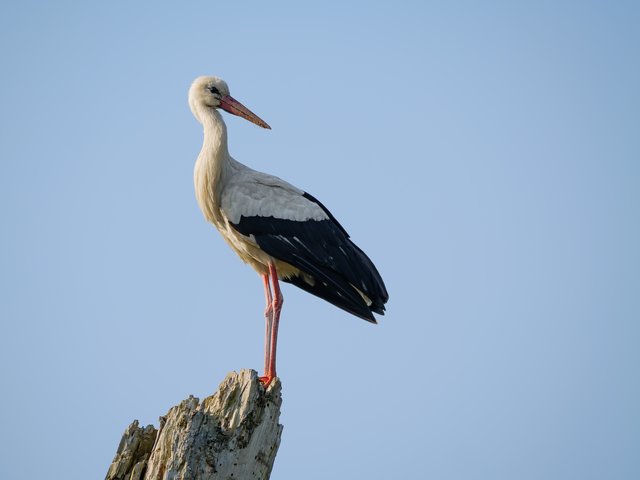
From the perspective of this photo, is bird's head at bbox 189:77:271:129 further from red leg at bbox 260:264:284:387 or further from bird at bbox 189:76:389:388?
red leg at bbox 260:264:284:387

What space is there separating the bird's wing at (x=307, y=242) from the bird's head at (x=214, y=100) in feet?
2.35

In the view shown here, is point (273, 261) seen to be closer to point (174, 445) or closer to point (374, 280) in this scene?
point (374, 280)

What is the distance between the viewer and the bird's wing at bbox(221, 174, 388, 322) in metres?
9.25

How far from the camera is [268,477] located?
21.7 ft

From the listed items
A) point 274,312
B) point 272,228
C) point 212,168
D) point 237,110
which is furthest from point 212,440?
point 237,110

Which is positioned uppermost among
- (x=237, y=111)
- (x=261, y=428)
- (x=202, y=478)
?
(x=237, y=111)

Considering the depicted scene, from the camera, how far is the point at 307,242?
30.9 ft

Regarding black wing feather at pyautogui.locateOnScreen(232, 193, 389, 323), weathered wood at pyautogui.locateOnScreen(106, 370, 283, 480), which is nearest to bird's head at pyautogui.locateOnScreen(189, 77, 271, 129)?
black wing feather at pyautogui.locateOnScreen(232, 193, 389, 323)

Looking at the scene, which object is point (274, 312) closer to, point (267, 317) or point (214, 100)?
point (267, 317)

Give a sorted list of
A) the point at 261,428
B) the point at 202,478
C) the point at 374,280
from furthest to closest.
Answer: the point at 374,280 < the point at 261,428 < the point at 202,478

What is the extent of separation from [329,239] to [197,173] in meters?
1.53

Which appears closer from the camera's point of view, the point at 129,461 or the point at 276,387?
the point at 129,461

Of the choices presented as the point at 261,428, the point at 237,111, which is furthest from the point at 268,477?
the point at 237,111

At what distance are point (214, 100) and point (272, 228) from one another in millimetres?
1599
